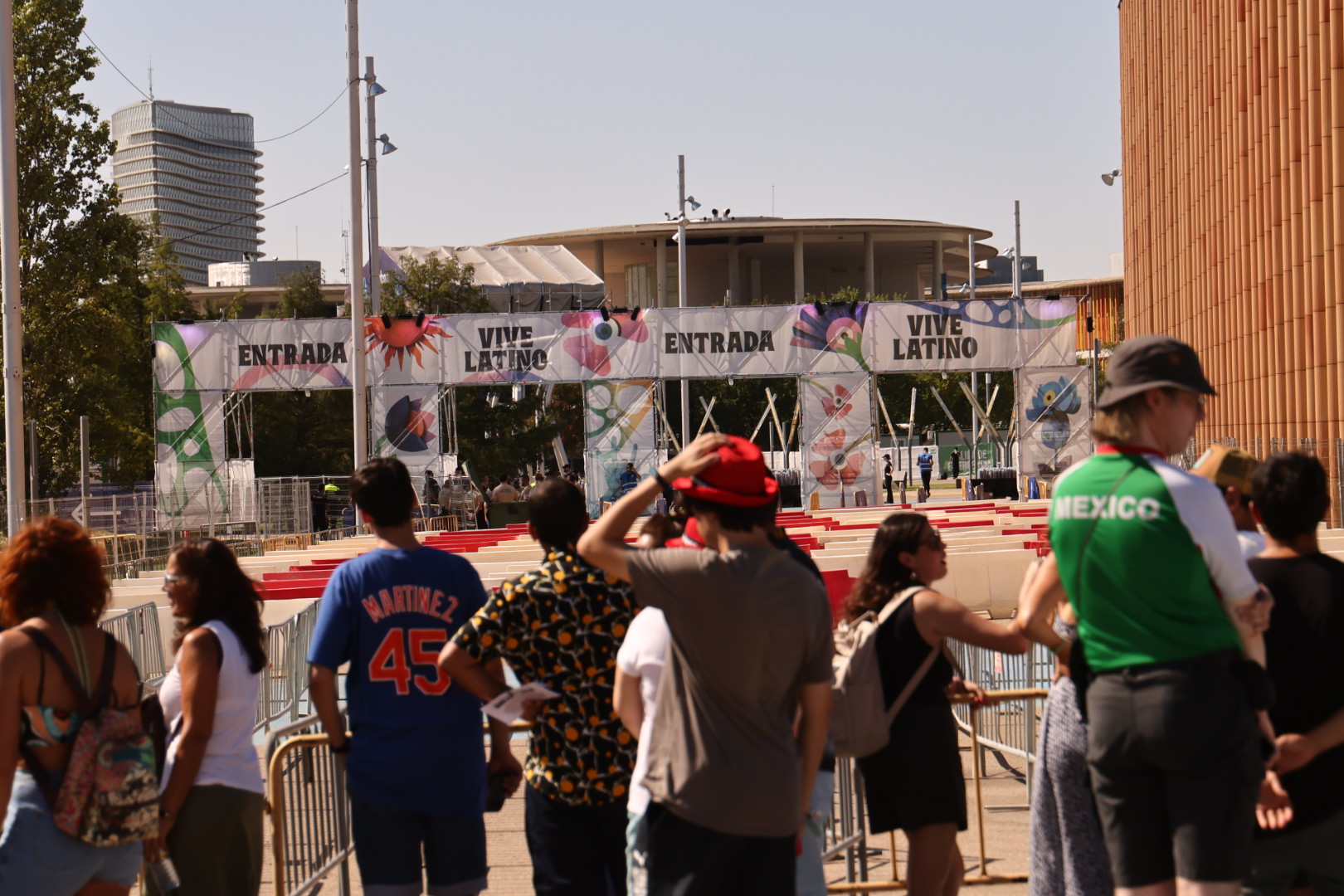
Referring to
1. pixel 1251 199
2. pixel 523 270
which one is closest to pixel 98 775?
pixel 1251 199

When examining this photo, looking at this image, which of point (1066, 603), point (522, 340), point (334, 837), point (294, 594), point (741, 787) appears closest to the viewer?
point (741, 787)

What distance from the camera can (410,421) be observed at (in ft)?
102

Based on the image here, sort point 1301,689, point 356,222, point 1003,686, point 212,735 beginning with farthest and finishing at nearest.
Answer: point 356,222, point 1003,686, point 212,735, point 1301,689

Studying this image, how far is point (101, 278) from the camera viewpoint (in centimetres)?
3105

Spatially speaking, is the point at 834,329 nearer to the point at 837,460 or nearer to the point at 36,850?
the point at 837,460

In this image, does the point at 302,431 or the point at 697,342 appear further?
the point at 302,431

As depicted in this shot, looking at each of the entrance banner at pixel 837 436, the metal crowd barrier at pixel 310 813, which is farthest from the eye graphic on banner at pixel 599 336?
the metal crowd barrier at pixel 310 813

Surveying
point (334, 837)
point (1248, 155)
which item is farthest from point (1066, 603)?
point (1248, 155)

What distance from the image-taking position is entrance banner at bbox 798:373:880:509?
31000 mm

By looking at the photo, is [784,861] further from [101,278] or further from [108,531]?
[101,278]

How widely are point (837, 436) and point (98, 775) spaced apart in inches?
1080

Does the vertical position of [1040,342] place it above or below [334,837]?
above

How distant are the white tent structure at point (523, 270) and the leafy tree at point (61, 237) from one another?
23.0 meters

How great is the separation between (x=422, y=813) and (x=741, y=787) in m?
1.63
